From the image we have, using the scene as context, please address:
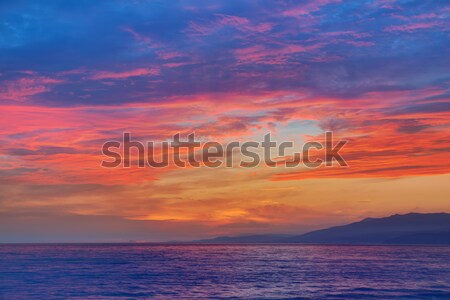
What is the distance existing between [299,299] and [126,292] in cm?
1664

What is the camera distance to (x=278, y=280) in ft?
211

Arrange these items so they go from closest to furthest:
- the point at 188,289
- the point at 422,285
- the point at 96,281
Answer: the point at 188,289, the point at 422,285, the point at 96,281

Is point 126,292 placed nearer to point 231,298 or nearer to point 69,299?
point 69,299

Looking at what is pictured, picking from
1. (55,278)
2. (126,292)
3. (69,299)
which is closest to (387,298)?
(126,292)

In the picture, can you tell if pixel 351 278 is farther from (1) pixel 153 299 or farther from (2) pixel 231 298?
(1) pixel 153 299

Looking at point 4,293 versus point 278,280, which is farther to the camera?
point 278,280

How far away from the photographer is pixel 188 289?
54.6 m

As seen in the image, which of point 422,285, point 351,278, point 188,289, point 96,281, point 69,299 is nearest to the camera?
point 69,299

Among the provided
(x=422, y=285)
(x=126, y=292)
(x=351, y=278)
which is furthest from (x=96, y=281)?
(x=422, y=285)

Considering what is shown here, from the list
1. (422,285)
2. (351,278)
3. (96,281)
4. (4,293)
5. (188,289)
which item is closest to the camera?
(4,293)

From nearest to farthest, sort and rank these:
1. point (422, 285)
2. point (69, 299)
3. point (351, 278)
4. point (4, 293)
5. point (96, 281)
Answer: point (69, 299), point (4, 293), point (422, 285), point (96, 281), point (351, 278)

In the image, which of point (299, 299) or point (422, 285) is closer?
point (299, 299)

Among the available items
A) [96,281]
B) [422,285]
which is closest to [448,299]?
[422,285]

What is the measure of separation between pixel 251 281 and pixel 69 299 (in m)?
23.6
